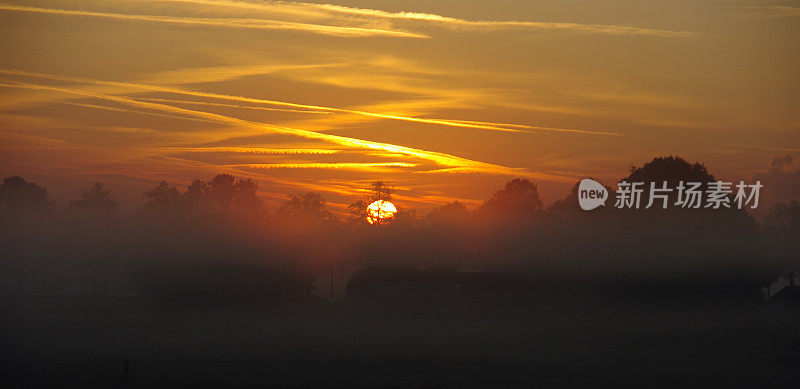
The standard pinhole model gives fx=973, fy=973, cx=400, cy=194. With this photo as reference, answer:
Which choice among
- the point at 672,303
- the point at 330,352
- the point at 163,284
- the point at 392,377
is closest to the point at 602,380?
the point at 392,377

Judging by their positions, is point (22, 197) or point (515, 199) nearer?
point (515, 199)

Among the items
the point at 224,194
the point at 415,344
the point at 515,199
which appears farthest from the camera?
the point at 224,194

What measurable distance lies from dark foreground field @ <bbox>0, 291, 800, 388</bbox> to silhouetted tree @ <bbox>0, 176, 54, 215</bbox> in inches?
2403

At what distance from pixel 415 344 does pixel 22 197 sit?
120 meters

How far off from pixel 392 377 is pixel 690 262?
47.9 metres

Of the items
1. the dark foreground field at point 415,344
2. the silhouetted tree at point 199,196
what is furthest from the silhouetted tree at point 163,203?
the dark foreground field at point 415,344

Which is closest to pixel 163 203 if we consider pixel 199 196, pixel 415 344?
pixel 199 196

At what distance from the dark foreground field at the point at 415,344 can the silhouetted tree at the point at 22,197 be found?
6104 centimetres

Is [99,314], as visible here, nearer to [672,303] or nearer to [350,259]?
[350,259]

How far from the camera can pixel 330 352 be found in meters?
76.1

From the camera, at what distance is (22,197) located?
582 ft

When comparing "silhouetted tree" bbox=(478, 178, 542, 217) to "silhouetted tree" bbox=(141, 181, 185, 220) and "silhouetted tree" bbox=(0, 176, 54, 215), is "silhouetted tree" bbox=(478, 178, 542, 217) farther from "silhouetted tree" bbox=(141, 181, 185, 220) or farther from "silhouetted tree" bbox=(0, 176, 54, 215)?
"silhouetted tree" bbox=(0, 176, 54, 215)

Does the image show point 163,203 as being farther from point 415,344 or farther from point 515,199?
point 415,344

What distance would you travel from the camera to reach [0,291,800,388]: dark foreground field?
6209 cm
